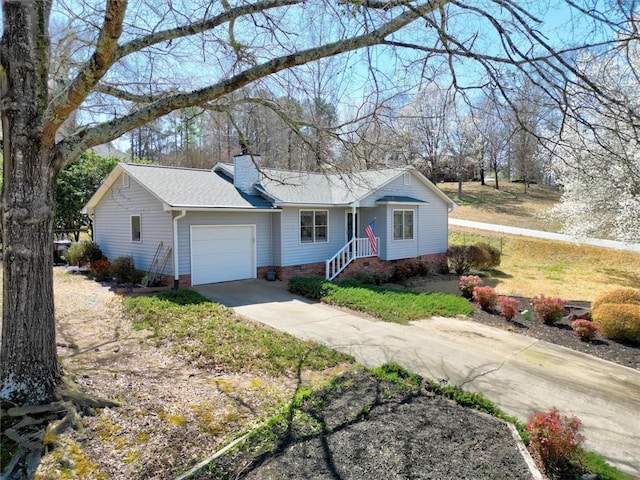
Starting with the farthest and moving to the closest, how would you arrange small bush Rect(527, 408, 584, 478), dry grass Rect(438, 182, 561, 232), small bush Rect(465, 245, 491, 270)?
dry grass Rect(438, 182, 561, 232), small bush Rect(465, 245, 491, 270), small bush Rect(527, 408, 584, 478)

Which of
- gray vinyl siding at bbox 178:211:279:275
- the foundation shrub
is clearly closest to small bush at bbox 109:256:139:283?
the foundation shrub

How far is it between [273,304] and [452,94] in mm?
7283

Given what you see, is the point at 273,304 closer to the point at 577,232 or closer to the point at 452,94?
the point at 452,94

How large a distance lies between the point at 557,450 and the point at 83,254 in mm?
16596

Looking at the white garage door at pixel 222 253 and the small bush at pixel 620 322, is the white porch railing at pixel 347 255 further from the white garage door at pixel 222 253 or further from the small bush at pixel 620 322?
the small bush at pixel 620 322

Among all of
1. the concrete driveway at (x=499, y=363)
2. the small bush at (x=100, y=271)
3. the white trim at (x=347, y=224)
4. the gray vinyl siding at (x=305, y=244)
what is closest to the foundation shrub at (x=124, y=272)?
the small bush at (x=100, y=271)

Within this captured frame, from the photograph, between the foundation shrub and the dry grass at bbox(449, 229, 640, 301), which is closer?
the foundation shrub

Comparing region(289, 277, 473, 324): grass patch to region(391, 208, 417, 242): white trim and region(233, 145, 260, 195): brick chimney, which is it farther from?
region(391, 208, 417, 242): white trim

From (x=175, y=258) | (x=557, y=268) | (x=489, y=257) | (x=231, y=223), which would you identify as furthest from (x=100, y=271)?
(x=557, y=268)

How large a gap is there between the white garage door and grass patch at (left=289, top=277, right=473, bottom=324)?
2.11 metres

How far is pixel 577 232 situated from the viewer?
18453mm

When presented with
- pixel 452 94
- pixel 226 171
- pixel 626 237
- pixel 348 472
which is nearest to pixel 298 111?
pixel 452 94

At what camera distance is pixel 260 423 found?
4.28 m

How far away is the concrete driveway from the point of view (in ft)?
16.5
